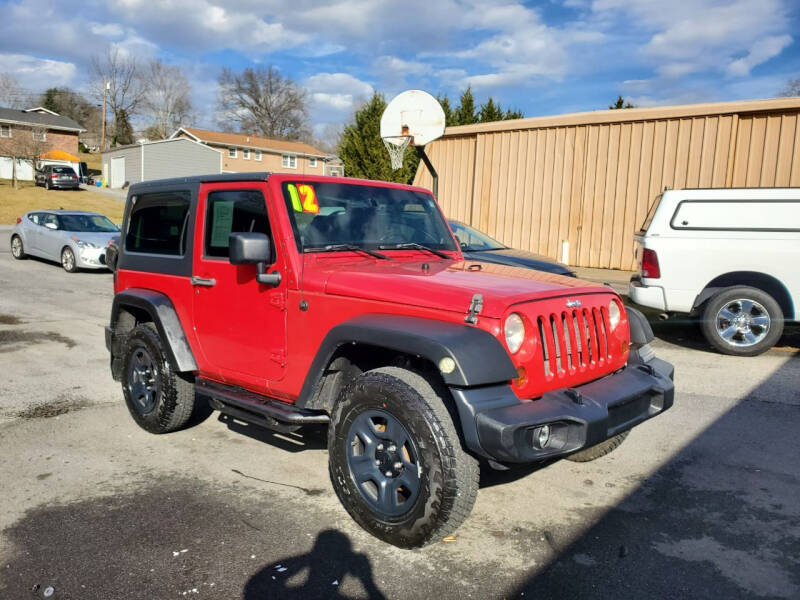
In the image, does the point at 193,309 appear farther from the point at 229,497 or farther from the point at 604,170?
the point at 604,170

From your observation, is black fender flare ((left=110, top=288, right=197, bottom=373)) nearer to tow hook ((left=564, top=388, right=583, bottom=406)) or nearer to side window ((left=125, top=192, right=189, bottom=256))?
side window ((left=125, top=192, right=189, bottom=256))

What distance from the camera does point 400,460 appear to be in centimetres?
327

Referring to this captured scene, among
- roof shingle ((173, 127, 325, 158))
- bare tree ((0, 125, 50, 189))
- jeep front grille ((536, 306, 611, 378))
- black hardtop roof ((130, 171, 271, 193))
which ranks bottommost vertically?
jeep front grille ((536, 306, 611, 378))

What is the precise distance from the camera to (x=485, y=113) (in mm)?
27922

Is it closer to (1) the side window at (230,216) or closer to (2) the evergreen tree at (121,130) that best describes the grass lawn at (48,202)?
(1) the side window at (230,216)

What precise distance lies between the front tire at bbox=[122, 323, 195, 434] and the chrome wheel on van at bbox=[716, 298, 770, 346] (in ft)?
20.7

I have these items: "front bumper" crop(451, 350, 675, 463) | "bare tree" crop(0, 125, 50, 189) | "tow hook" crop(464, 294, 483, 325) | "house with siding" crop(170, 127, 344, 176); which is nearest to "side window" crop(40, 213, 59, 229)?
"tow hook" crop(464, 294, 483, 325)

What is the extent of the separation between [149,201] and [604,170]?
12691mm

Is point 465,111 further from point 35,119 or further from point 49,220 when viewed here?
point 35,119

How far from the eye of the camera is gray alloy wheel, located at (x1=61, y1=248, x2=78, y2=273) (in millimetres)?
14985

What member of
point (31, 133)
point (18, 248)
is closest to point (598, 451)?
point (18, 248)

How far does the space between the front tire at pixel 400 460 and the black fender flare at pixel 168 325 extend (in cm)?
159

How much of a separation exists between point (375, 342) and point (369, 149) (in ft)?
69.6

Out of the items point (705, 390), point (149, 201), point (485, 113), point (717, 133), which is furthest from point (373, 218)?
point (485, 113)
